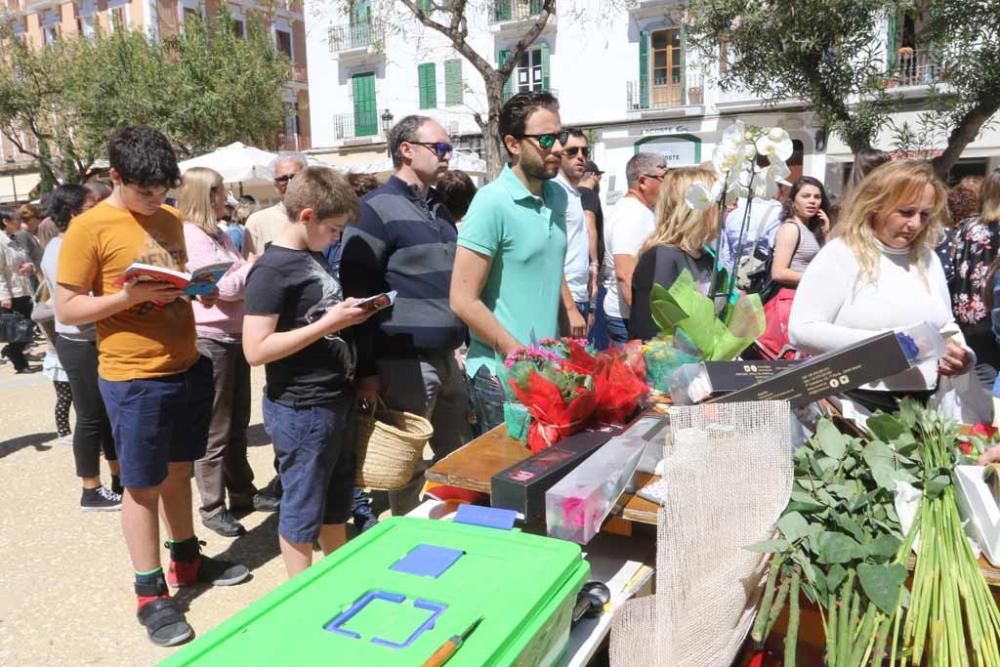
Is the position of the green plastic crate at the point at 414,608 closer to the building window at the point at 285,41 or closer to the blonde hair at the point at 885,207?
the blonde hair at the point at 885,207

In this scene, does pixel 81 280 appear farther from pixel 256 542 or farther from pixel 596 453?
pixel 596 453

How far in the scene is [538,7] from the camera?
21891 millimetres

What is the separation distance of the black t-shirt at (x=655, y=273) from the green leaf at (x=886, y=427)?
4.83 ft

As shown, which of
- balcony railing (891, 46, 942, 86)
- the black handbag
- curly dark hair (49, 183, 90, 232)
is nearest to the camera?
curly dark hair (49, 183, 90, 232)

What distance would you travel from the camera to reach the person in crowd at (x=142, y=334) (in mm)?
2484

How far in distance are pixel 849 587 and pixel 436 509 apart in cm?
93

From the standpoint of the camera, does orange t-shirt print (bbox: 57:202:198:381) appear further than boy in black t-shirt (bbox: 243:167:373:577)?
Yes

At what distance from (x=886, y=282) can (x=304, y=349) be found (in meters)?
1.88

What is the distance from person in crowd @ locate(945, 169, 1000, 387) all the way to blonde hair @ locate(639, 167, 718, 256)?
53.1 inches

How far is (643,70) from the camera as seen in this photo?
2056cm

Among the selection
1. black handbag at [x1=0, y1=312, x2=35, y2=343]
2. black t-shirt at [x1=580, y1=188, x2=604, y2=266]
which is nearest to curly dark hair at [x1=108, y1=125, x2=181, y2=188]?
black t-shirt at [x1=580, y1=188, x2=604, y2=266]

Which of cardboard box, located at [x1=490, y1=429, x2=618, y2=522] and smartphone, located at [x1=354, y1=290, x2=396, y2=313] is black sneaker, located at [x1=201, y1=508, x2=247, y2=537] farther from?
cardboard box, located at [x1=490, y1=429, x2=618, y2=522]

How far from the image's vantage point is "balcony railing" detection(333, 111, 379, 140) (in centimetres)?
2514

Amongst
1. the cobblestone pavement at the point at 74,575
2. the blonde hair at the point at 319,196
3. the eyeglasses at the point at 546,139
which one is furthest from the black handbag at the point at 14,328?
the eyeglasses at the point at 546,139
